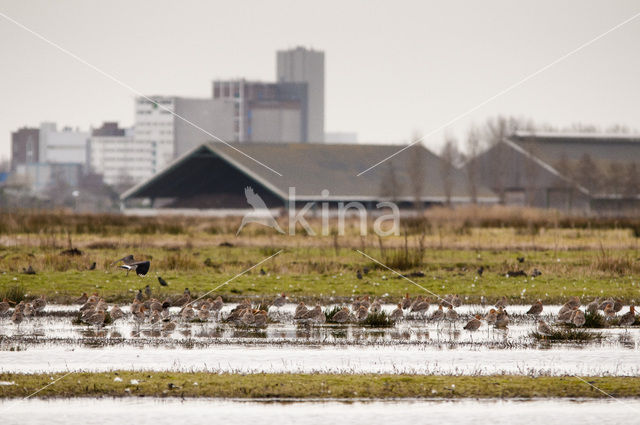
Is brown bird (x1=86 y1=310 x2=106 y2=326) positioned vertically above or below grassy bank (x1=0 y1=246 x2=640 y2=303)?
below

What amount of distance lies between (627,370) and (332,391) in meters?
4.87

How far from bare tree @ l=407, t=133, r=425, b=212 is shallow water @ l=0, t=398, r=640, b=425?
7235cm

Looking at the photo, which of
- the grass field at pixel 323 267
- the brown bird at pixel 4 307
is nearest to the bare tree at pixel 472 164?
the grass field at pixel 323 267

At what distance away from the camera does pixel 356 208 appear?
8788cm

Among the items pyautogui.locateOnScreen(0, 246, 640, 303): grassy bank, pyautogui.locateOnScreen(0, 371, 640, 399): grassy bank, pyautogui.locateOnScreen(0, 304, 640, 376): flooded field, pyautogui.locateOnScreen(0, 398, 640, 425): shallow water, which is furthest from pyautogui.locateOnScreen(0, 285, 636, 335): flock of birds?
pyautogui.locateOnScreen(0, 398, 640, 425): shallow water

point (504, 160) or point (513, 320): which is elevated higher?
point (504, 160)

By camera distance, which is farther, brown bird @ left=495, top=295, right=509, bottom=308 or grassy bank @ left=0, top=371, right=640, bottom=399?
brown bird @ left=495, top=295, right=509, bottom=308

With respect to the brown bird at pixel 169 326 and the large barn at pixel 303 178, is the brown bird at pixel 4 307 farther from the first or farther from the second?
the large barn at pixel 303 178

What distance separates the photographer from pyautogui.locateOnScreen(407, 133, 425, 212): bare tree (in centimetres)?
8825

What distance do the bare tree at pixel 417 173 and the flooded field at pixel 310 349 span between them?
65.4 meters

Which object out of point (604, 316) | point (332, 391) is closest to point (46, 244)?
point (604, 316)

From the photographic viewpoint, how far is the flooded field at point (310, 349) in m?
16.4

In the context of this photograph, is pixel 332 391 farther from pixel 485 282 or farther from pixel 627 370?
pixel 485 282

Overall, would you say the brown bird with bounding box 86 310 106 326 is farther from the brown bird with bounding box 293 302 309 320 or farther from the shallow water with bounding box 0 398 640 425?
the shallow water with bounding box 0 398 640 425
